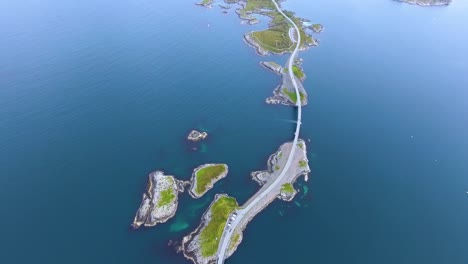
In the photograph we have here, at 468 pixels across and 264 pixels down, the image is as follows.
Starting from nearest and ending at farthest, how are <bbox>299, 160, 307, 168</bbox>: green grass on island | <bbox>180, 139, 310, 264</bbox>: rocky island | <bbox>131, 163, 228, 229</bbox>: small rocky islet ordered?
<bbox>180, 139, 310, 264</bbox>: rocky island < <bbox>131, 163, 228, 229</bbox>: small rocky islet < <bbox>299, 160, 307, 168</bbox>: green grass on island

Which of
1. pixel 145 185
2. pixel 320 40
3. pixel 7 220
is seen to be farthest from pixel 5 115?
pixel 320 40

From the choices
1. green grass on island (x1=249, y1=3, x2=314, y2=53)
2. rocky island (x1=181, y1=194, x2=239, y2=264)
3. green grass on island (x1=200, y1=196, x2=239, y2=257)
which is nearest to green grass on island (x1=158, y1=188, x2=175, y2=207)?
rocky island (x1=181, y1=194, x2=239, y2=264)

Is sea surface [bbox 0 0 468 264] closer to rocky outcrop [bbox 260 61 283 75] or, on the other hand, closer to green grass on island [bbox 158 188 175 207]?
rocky outcrop [bbox 260 61 283 75]

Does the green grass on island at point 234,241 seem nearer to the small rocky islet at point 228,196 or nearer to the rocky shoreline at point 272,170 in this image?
the small rocky islet at point 228,196

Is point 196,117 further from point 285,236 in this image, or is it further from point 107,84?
point 285,236

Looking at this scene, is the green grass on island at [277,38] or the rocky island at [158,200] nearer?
the rocky island at [158,200]

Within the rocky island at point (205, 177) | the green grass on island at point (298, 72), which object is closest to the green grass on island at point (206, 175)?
the rocky island at point (205, 177)
